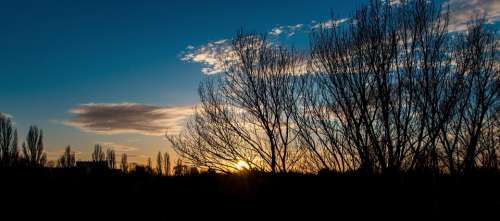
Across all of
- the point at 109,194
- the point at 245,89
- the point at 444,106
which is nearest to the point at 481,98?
the point at 444,106

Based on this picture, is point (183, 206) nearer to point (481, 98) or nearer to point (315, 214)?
point (315, 214)

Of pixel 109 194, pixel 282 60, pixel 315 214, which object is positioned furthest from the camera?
pixel 282 60

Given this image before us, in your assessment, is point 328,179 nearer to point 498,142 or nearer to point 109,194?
point 109,194

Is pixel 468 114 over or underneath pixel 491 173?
over

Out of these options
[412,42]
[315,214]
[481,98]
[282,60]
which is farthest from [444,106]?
[315,214]

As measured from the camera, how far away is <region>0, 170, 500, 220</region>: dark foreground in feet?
26.3

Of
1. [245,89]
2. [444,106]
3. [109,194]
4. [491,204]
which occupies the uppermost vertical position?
[245,89]

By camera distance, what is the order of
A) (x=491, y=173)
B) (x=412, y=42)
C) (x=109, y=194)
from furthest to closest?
(x=491, y=173)
(x=412, y=42)
(x=109, y=194)

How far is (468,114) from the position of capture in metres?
17.0

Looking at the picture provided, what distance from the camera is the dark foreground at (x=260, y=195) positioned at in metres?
8.02

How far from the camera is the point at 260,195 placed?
9.19 metres

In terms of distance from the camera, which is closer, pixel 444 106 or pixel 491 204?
pixel 491 204

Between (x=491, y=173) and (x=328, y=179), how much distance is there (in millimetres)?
7028

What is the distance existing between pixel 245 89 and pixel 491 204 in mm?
10523
